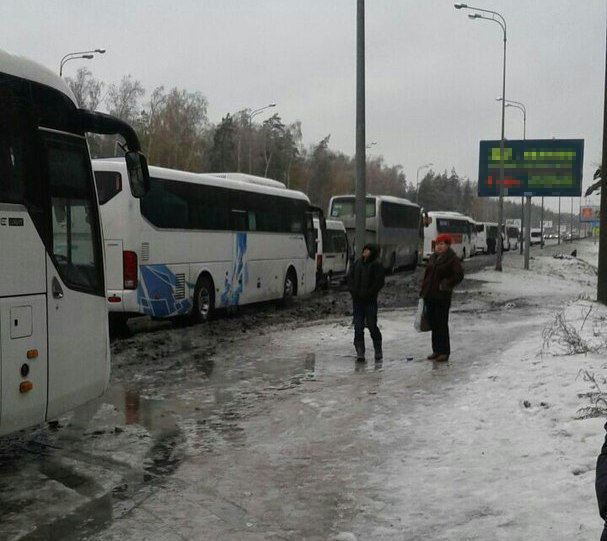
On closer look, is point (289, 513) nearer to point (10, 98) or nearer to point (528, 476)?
point (528, 476)

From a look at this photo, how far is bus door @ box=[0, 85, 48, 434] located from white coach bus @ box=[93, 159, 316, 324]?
23.5 feet

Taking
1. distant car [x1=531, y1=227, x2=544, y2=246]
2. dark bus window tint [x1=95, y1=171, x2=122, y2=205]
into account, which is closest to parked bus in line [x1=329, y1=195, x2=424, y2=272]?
dark bus window tint [x1=95, y1=171, x2=122, y2=205]

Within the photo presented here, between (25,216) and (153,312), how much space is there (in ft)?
28.7

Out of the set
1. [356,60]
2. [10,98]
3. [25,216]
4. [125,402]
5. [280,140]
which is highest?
[280,140]

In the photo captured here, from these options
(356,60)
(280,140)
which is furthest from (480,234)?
(356,60)

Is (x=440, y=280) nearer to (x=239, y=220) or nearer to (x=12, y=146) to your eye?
(x=12, y=146)

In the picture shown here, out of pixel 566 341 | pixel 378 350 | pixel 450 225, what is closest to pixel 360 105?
pixel 378 350

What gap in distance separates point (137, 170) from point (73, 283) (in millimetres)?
1520

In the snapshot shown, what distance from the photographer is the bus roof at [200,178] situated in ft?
47.6

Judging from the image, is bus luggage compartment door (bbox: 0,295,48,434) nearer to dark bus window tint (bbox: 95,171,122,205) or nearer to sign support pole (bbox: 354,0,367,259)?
dark bus window tint (bbox: 95,171,122,205)

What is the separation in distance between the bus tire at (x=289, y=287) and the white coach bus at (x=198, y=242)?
3 centimetres

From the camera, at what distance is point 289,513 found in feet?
18.2

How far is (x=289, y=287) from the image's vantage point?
22047 millimetres

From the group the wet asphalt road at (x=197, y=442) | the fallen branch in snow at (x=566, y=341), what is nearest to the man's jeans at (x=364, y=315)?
the wet asphalt road at (x=197, y=442)
